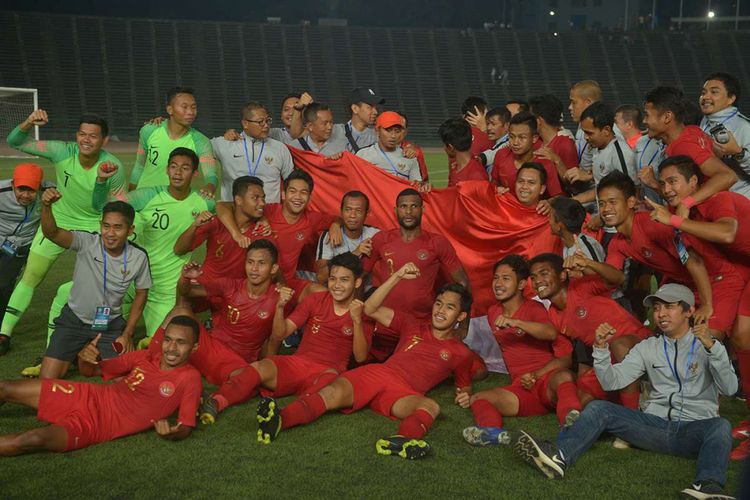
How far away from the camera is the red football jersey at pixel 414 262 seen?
26.3 ft

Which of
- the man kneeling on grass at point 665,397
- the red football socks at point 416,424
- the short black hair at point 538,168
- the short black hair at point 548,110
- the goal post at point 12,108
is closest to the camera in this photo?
the man kneeling on grass at point 665,397

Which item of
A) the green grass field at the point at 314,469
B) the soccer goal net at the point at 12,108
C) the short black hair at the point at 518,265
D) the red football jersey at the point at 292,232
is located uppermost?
the soccer goal net at the point at 12,108

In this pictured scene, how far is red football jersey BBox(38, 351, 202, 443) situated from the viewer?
237 inches

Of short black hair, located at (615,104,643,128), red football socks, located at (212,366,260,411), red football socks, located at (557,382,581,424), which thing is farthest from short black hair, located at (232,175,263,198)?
short black hair, located at (615,104,643,128)

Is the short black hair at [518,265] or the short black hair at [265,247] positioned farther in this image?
the short black hair at [265,247]

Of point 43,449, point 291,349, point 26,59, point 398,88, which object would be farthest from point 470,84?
point 43,449

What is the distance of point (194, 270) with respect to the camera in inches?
289

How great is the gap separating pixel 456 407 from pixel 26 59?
146 ft

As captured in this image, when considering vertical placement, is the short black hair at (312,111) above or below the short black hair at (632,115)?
above

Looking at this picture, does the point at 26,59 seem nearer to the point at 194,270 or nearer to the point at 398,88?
the point at 398,88

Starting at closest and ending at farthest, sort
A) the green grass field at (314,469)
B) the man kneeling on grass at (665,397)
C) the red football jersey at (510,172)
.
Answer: the green grass field at (314,469) → the man kneeling on grass at (665,397) → the red football jersey at (510,172)

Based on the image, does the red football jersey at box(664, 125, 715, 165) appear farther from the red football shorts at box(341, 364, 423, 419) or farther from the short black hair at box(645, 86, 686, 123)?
the red football shorts at box(341, 364, 423, 419)

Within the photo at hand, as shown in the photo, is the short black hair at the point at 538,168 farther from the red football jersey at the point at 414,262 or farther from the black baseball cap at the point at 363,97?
the black baseball cap at the point at 363,97

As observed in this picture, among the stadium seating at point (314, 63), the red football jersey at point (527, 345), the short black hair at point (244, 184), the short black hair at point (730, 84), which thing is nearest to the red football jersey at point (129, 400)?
the short black hair at point (244, 184)
